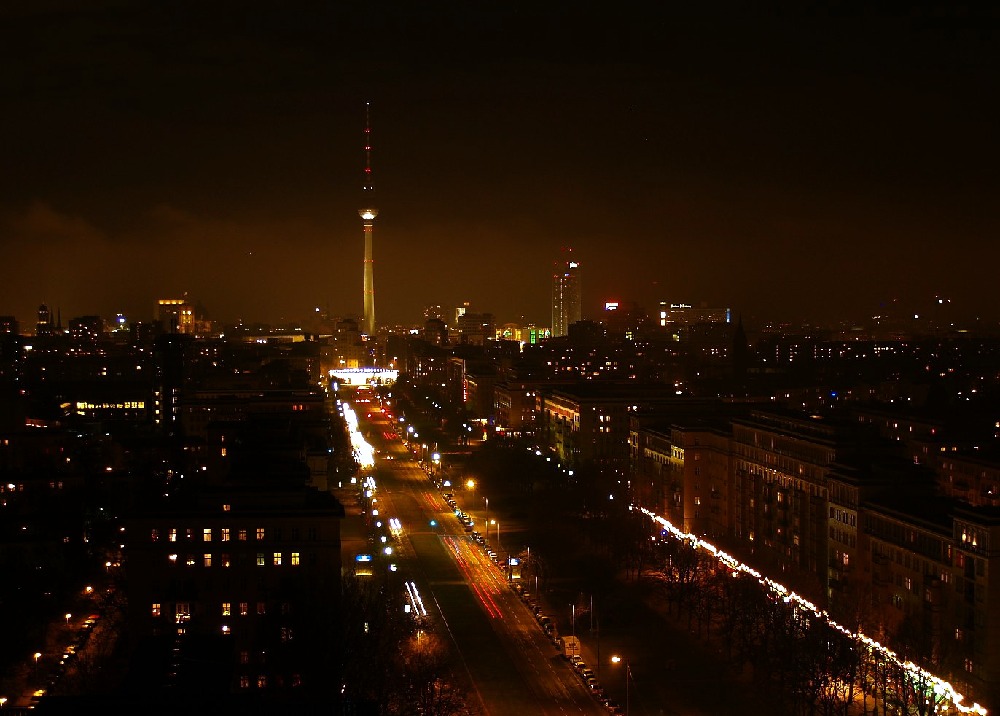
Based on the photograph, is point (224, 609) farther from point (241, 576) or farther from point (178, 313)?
point (178, 313)

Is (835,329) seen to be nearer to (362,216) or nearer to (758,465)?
(362,216)

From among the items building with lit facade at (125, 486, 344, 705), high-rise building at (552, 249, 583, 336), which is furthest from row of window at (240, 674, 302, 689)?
high-rise building at (552, 249, 583, 336)

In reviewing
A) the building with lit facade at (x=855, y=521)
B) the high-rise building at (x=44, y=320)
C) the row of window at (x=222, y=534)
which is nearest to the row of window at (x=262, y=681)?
the row of window at (x=222, y=534)

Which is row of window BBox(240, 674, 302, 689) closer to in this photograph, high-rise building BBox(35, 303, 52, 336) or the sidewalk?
the sidewalk

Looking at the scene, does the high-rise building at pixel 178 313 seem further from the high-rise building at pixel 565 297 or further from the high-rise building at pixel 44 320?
the high-rise building at pixel 565 297

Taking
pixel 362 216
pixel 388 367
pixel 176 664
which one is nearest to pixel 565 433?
pixel 176 664

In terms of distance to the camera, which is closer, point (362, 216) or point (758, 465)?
point (758, 465)

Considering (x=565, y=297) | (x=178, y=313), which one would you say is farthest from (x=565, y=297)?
(x=178, y=313)
